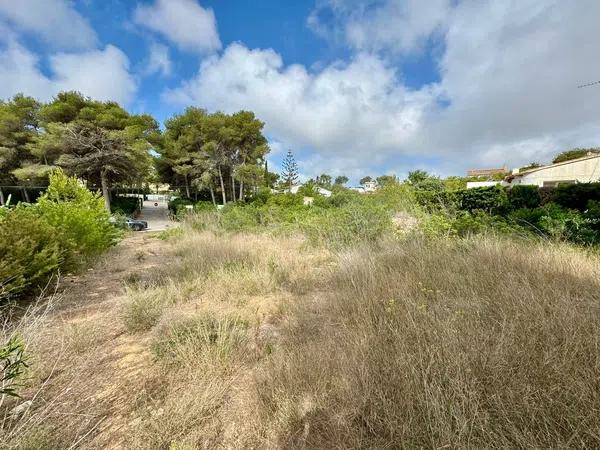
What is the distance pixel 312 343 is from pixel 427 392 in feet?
3.55

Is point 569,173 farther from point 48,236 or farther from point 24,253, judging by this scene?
point 24,253

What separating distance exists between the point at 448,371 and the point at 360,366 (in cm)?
52

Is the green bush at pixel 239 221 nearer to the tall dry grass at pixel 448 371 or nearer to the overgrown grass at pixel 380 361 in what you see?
the overgrown grass at pixel 380 361

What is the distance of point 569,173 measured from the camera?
18.7 metres

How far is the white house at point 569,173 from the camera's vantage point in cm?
1759

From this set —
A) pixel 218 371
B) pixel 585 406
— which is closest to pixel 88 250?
pixel 218 371

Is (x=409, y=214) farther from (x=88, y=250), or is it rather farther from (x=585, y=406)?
(x=88, y=250)

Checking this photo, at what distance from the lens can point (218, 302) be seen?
3.81 metres

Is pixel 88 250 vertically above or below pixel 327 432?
above

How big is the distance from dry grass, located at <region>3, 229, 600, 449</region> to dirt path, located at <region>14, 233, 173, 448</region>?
0.05ft

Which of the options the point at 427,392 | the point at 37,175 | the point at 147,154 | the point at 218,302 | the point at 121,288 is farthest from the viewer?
the point at 147,154

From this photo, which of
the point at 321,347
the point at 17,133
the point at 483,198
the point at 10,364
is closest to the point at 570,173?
the point at 483,198

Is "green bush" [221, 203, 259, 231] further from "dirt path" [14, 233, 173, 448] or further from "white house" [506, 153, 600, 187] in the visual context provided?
"white house" [506, 153, 600, 187]

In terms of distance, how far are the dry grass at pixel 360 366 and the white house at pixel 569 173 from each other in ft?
59.8
